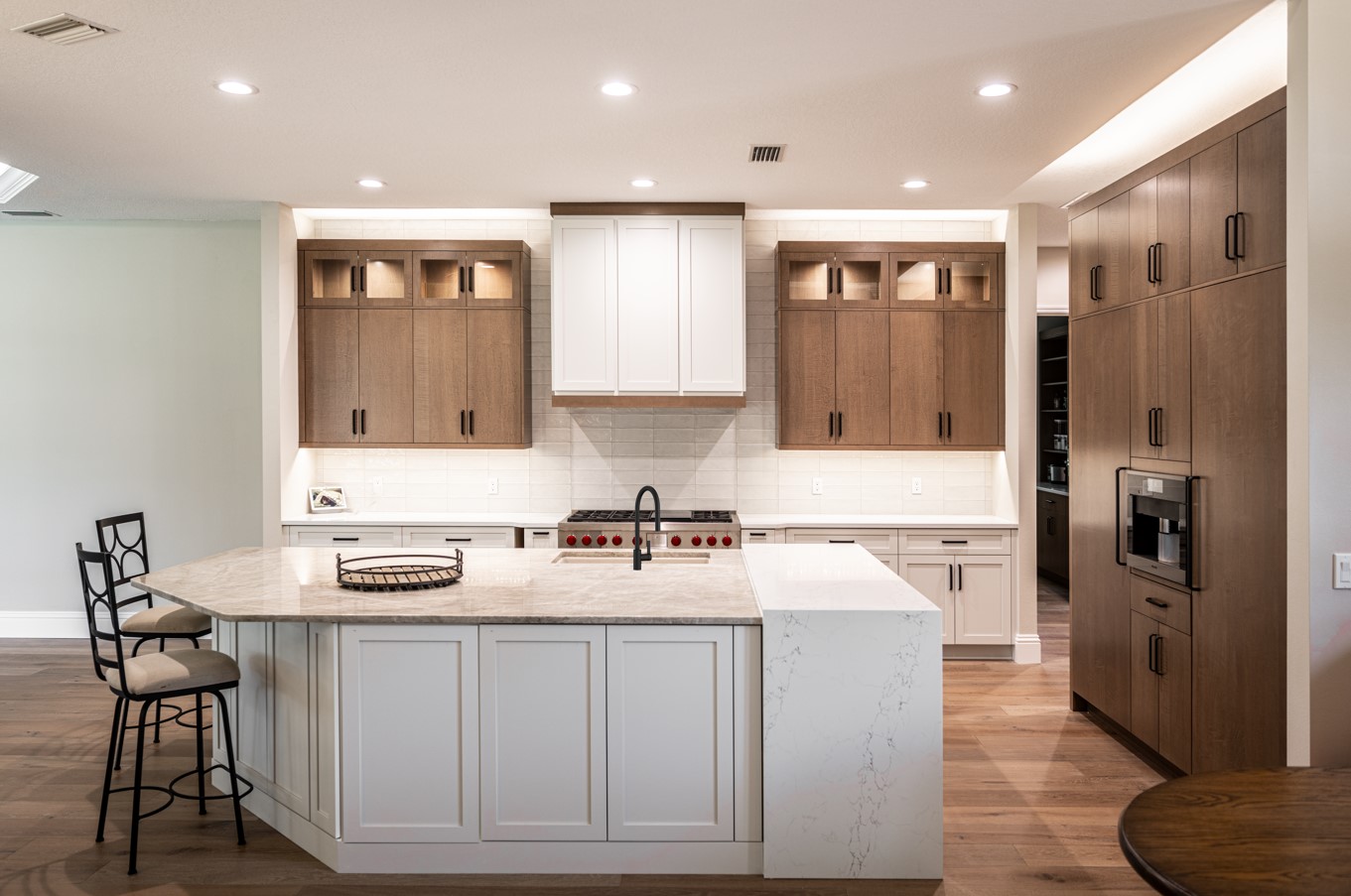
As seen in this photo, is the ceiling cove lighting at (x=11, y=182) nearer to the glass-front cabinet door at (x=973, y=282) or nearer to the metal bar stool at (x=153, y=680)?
the metal bar stool at (x=153, y=680)

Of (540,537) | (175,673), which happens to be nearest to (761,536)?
(540,537)

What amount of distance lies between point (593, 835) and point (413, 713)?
2.23ft

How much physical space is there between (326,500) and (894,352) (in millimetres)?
3698

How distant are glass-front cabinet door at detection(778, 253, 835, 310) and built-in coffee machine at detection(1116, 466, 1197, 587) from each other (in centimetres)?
226

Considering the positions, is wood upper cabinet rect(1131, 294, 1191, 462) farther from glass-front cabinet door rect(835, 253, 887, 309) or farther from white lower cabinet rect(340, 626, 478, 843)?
white lower cabinet rect(340, 626, 478, 843)

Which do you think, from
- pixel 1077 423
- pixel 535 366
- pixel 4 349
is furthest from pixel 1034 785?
pixel 4 349

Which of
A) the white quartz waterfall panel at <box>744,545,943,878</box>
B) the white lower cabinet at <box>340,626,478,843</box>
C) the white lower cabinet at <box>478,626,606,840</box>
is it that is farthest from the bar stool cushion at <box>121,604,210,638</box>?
the white quartz waterfall panel at <box>744,545,943,878</box>

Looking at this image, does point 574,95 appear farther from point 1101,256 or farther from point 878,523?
point 878,523

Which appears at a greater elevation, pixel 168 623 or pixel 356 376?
pixel 356 376

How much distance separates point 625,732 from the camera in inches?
114

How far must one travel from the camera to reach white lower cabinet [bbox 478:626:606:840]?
2889 millimetres

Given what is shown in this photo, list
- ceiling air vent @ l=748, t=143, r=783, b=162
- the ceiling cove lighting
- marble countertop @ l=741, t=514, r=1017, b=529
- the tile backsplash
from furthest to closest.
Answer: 1. the tile backsplash
2. marble countertop @ l=741, t=514, r=1017, b=529
3. the ceiling cove lighting
4. ceiling air vent @ l=748, t=143, r=783, b=162

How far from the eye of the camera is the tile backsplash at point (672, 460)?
601 cm

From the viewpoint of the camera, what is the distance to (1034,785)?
3.68 metres
